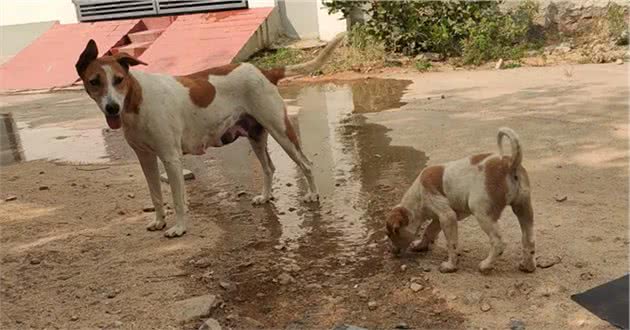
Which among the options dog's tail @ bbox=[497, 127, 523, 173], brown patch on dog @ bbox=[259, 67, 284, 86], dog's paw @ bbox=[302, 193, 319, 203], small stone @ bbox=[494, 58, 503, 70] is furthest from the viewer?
small stone @ bbox=[494, 58, 503, 70]

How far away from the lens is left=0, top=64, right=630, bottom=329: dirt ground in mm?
3578

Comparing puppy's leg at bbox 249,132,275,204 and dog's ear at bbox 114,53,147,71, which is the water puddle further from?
dog's ear at bbox 114,53,147,71

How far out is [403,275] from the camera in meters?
3.86

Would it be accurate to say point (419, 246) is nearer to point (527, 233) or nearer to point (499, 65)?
point (527, 233)

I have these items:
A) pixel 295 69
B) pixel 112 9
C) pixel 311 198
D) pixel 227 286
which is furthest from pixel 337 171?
pixel 112 9

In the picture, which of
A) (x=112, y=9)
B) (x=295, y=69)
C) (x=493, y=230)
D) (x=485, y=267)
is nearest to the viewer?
(x=493, y=230)

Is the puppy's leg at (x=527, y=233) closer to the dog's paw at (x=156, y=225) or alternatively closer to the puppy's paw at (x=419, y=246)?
the puppy's paw at (x=419, y=246)

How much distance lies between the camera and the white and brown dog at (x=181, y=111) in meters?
4.24

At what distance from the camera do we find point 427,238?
411 cm

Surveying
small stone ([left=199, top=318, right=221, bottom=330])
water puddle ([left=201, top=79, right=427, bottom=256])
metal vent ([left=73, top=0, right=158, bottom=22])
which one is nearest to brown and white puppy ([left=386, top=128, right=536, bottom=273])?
water puddle ([left=201, top=79, right=427, bottom=256])

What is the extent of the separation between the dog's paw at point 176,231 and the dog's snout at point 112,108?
99 centimetres

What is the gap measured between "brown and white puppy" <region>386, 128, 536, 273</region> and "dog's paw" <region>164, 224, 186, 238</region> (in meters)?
1.57

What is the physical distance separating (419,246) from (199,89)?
1926 millimetres

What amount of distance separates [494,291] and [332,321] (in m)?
0.87
